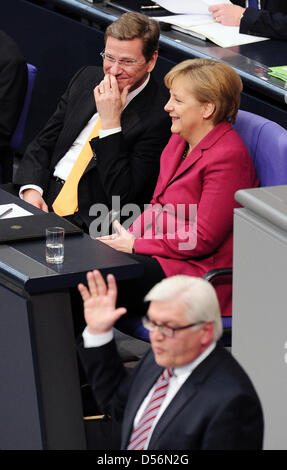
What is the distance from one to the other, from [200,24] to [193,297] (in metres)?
2.82

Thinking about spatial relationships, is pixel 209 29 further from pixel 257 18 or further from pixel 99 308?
pixel 99 308

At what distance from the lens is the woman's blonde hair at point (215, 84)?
3676mm

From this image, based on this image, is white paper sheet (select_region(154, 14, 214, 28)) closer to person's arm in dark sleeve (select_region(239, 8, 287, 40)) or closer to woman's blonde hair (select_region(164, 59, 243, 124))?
person's arm in dark sleeve (select_region(239, 8, 287, 40))

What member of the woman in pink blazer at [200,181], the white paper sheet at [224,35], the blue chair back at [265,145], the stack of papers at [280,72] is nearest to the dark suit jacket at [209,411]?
the woman in pink blazer at [200,181]

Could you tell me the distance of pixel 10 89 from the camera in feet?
16.0

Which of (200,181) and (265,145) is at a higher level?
(265,145)

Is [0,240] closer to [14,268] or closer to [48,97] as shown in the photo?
[14,268]

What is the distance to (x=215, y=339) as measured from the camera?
2391 millimetres

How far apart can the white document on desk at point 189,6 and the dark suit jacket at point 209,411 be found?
283cm

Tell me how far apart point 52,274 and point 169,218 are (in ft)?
2.51

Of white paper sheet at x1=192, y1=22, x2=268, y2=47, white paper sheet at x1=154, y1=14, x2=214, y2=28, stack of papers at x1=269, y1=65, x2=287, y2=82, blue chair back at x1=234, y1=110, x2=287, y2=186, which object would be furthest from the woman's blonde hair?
white paper sheet at x1=154, y1=14, x2=214, y2=28

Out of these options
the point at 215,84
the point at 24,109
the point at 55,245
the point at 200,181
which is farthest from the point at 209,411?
the point at 24,109

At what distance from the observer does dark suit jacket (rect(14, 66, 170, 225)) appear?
4.02m

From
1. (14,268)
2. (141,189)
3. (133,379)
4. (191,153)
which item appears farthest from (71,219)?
(133,379)
